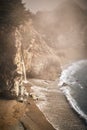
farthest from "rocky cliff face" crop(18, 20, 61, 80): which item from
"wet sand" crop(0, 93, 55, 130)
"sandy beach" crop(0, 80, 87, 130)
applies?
"wet sand" crop(0, 93, 55, 130)

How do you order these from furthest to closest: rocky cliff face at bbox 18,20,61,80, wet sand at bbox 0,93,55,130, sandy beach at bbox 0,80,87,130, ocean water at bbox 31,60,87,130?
Result: rocky cliff face at bbox 18,20,61,80 < ocean water at bbox 31,60,87,130 < sandy beach at bbox 0,80,87,130 < wet sand at bbox 0,93,55,130

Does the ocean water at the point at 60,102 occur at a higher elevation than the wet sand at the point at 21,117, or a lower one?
lower

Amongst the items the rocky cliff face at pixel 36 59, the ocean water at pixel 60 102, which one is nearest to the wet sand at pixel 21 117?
the ocean water at pixel 60 102

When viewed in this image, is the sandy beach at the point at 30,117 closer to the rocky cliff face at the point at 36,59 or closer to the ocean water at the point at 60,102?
the ocean water at the point at 60,102

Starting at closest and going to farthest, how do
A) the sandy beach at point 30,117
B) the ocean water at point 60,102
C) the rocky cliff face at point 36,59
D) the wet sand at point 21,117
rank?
the wet sand at point 21,117 → the sandy beach at point 30,117 → the ocean water at point 60,102 → the rocky cliff face at point 36,59

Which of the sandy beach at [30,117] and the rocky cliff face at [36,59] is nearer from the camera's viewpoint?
the sandy beach at [30,117]

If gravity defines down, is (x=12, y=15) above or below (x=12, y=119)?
above

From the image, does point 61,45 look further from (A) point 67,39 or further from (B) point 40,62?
(B) point 40,62

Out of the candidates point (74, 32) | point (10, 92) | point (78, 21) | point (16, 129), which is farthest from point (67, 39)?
point (16, 129)

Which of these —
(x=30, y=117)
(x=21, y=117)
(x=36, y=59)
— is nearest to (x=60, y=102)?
(x=30, y=117)

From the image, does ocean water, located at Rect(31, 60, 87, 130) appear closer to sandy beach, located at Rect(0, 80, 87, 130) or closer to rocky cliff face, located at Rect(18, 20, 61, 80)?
sandy beach, located at Rect(0, 80, 87, 130)

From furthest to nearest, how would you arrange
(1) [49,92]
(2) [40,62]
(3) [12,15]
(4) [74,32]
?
(4) [74,32] < (2) [40,62] < (1) [49,92] < (3) [12,15]
